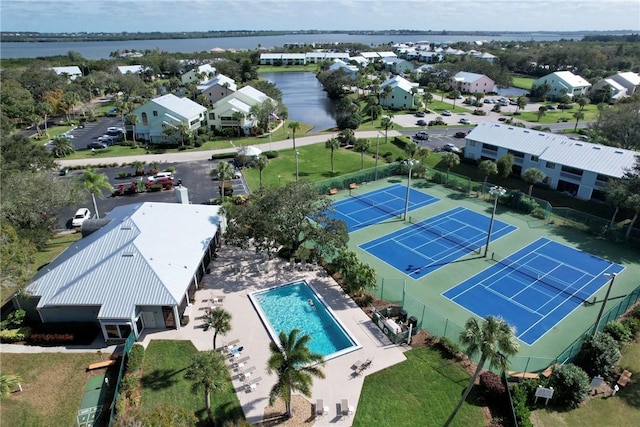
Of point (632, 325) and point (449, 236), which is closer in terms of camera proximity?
point (632, 325)

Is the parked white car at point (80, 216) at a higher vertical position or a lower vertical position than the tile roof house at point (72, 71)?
lower

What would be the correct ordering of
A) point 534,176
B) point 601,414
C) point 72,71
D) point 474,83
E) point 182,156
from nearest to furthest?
point 601,414, point 534,176, point 182,156, point 474,83, point 72,71

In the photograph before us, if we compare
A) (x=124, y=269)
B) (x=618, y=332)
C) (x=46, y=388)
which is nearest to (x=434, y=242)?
(x=618, y=332)

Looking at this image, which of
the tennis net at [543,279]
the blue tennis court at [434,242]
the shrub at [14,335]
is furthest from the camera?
the blue tennis court at [434,242]

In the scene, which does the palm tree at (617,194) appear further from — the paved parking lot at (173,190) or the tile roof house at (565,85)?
the tile roof house at (565,85)

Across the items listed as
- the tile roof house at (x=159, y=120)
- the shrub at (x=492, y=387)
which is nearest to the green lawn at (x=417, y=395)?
the shrub at (x=492, y=387)

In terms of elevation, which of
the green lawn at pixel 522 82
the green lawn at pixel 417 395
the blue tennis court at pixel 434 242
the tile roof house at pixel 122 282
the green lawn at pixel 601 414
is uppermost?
the tile roof house at pixel 122 282

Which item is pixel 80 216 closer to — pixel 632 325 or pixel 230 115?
pixel 230 115
